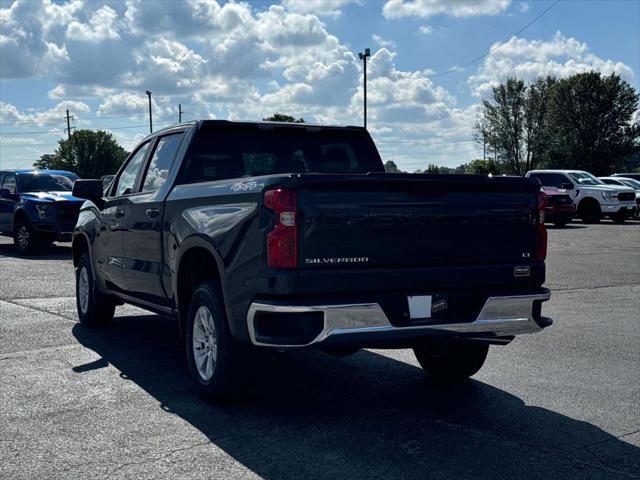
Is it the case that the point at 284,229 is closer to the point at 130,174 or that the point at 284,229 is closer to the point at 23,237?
the point at 130,174

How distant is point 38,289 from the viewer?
473 inches

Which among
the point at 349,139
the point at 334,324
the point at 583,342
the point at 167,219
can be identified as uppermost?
the point at 349,139

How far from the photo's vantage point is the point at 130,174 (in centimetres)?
791

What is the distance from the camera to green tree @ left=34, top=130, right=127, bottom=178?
108 m

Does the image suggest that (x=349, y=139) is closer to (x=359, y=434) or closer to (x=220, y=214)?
(x=220, y=214)

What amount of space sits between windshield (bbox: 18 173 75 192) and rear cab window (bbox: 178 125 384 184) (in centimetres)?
1370

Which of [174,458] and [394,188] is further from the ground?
[394,188]

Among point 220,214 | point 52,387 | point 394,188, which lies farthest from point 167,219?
point 394,188

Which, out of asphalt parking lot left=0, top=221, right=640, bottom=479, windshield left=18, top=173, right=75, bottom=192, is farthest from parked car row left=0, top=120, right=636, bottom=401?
windshield left=18, top=173, right=75, bottom=192

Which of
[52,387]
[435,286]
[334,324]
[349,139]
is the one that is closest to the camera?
[334,324]

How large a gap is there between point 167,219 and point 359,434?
7.96 ft

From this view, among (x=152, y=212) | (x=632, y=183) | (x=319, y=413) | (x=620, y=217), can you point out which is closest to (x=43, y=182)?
(x=152, y=212)

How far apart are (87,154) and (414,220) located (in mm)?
108636

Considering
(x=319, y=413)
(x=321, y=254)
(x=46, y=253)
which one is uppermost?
(x=321, y=254)
